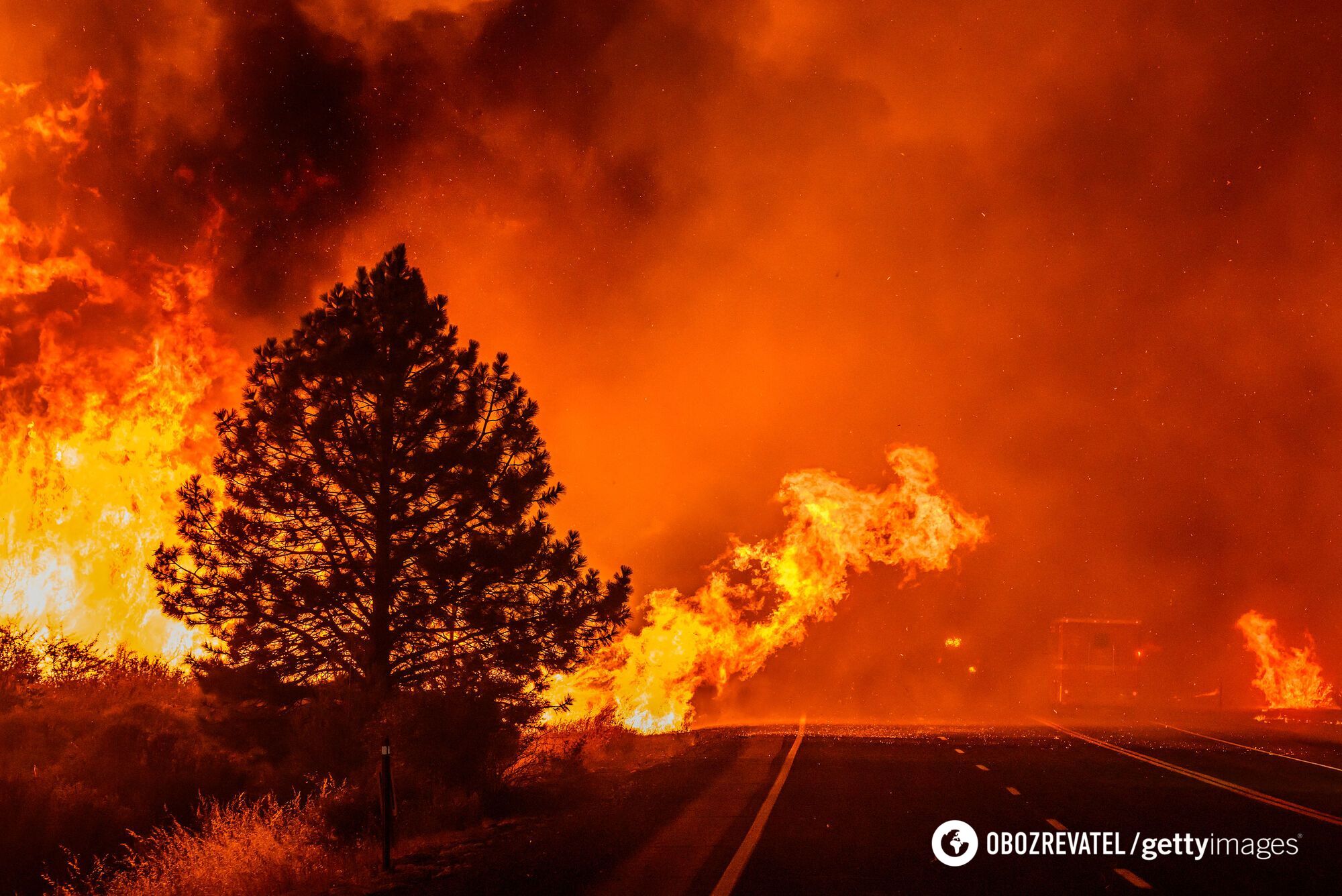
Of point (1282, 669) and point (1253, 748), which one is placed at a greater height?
point (1282, 669)

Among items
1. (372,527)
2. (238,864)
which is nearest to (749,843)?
(238,864)

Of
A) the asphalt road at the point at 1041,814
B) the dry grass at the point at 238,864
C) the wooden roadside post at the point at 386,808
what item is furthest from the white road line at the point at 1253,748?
the dry grass at the point at 238,864

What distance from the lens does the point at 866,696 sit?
61.7 meters

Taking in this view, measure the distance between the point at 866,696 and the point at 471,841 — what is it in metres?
50.4

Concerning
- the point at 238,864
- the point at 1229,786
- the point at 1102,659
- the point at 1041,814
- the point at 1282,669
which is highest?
A: the point at 1282,669

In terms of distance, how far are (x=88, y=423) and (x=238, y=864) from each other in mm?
22639

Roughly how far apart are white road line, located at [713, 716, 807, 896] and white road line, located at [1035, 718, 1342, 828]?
24.6 feet

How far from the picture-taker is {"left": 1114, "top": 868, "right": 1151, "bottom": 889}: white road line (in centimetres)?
1005

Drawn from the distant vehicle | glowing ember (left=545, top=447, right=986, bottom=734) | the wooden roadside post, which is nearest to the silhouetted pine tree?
the wooden roadside post

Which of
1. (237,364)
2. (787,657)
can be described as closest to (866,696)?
(787,657)

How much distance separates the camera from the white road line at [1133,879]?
1005 centimetres

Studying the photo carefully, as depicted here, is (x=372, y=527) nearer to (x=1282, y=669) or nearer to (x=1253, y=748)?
(x=1253, y=748)

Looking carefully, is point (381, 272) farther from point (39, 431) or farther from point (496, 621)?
point (39, 431)

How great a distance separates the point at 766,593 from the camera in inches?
1768
